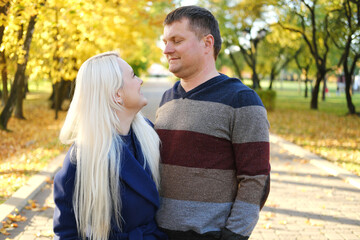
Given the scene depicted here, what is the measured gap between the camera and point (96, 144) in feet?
7.36

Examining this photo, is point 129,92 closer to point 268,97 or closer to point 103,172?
point 103,172

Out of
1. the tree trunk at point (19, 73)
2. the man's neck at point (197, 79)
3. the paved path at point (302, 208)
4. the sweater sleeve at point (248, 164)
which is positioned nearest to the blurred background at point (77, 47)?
the tree trunk at point (19, 73)

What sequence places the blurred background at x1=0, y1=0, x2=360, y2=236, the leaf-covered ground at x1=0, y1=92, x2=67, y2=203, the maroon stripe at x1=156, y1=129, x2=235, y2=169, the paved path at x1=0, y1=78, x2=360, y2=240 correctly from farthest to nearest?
the blurred background at x1=0, y1=0, x2=360, y2=236 < the leaf-covered ground at x1=0, y1=92, x2=67, y2=203 < the paved path at x1=0, y1=78, x2=360, y2=240 < the maroon stripe at x1=156, y1=129, x2=235, y2=169

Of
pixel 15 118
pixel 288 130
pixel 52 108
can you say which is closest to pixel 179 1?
pixel 288 130

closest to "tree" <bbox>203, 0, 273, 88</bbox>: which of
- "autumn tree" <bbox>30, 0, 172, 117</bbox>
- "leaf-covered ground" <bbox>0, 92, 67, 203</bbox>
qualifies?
"autumn tree" <bbox>30, 0, 172, 117</bbox>

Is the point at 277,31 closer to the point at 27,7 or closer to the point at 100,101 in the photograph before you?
the point at 27,7

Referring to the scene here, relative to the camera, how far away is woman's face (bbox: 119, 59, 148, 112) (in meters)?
2.43

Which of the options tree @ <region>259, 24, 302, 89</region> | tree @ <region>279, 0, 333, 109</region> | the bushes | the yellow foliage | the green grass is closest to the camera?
the yellow foliage

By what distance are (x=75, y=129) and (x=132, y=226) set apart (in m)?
0.64

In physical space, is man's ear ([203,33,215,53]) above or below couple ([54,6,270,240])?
above

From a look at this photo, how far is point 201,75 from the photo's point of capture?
100 inches

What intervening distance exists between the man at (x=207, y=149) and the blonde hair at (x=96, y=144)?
336 mm

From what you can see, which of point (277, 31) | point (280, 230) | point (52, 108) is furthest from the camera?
point (277, 31)

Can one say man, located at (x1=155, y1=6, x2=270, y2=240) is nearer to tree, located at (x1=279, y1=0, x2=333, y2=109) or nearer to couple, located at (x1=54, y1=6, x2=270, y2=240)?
couple, located at (x1=54, y1=6, x2=270, y2=240)
